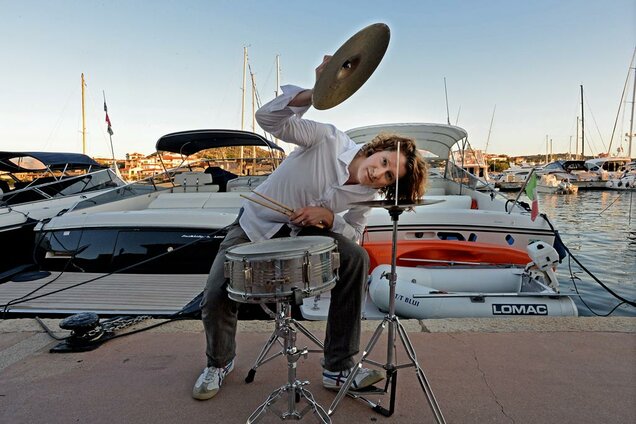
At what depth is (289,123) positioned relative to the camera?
2.31 meters

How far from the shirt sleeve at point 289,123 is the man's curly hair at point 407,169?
0.34 meters

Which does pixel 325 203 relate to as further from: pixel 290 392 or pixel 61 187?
pixel 61 187

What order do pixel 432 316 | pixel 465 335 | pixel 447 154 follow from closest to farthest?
pixel 465 335, pixel 432 316, pixel 447 154

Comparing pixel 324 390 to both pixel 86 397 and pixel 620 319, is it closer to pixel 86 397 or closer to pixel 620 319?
pixel 86 397

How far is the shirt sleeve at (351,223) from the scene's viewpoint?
2506 millimetres

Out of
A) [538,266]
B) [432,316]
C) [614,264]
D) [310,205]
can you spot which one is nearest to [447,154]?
[614,264]

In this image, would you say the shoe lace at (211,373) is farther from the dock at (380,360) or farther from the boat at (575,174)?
the boat at (575,174)

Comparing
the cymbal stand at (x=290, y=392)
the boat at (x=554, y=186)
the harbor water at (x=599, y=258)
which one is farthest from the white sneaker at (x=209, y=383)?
the boat at (x=554, y=186)

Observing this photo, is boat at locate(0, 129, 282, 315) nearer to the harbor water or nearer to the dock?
the dock

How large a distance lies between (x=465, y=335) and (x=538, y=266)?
Result: 1953 millimetres

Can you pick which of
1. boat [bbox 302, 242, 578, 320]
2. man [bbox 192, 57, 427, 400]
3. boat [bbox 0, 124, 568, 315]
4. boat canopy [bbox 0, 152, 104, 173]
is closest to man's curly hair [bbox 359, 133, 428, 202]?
man [bbox 192, 57, 427, 400]

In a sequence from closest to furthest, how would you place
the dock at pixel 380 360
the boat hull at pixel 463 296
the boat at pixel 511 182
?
the dock at pixel 380 360 → the boat hull at pixel 463 296 → the boat at pixel 511 182

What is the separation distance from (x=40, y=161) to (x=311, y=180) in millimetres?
8935

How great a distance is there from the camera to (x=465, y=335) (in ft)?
9.94
